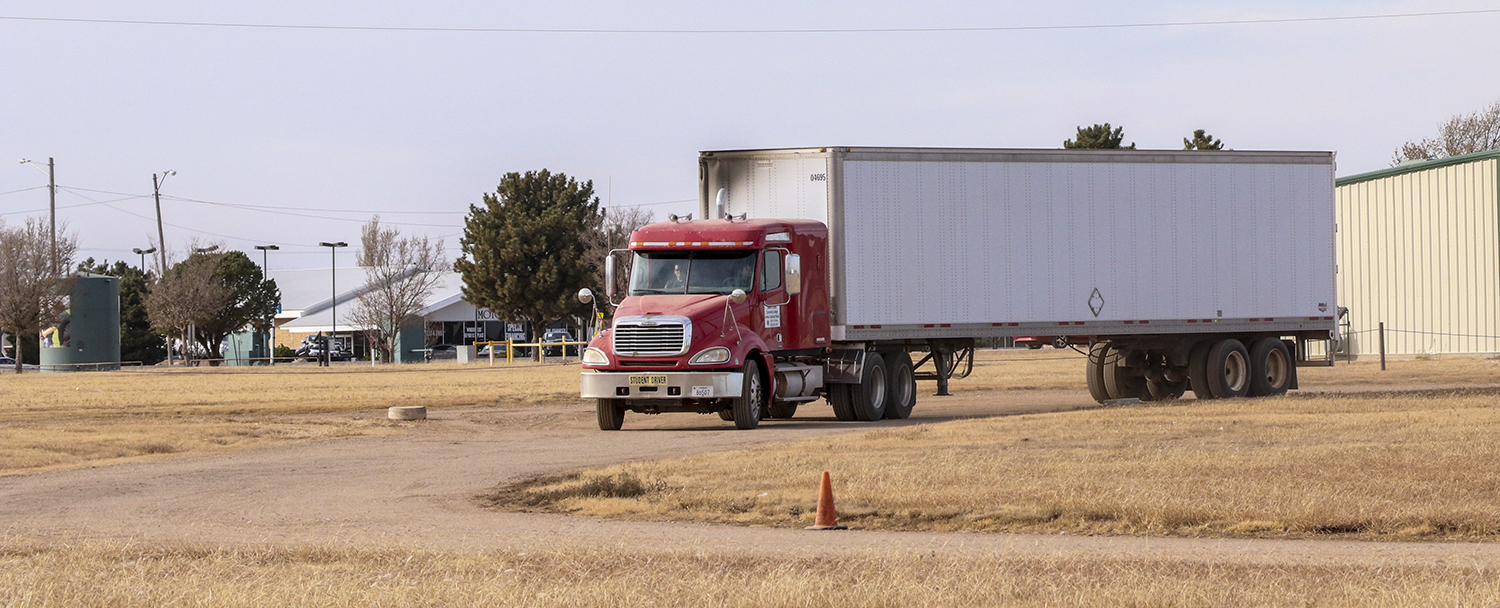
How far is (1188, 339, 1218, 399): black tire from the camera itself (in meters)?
28.5

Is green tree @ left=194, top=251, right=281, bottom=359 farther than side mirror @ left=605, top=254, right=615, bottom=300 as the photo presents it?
Yes

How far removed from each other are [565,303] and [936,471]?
63851mm

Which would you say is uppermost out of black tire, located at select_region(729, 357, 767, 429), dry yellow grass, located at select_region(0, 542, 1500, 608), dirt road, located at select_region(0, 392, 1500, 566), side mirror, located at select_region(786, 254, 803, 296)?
side mirror, located at select_region(786, 254, 803, 296)

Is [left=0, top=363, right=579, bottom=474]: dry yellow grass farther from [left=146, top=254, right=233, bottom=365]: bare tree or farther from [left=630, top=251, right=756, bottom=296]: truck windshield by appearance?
[left=146, top=254, right=233, bottom=365]: bare tree

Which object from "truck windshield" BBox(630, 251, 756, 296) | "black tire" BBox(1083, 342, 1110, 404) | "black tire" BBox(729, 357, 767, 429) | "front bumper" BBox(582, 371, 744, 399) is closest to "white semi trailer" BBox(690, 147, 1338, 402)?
"black tire" BBox(1083, 342, 1110, 404)

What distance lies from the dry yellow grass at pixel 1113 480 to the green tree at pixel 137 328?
78.6 metres

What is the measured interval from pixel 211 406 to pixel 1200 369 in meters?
19.2

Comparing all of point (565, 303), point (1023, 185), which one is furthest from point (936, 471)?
point (565, 303)

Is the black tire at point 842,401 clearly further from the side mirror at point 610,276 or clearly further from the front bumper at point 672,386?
the side mirror at point 610,276

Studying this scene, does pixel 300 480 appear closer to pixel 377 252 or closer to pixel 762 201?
pixel 762 201

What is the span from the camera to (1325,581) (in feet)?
Result: 30.1

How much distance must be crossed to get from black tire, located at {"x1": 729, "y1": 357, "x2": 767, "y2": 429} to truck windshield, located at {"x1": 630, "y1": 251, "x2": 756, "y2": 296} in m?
1.20

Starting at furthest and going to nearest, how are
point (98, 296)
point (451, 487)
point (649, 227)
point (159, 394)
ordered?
point (98, 296)
point (159, 394)
point (649, 227)
point (451, 487)

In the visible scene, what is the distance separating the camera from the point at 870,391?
25766 millimetres
